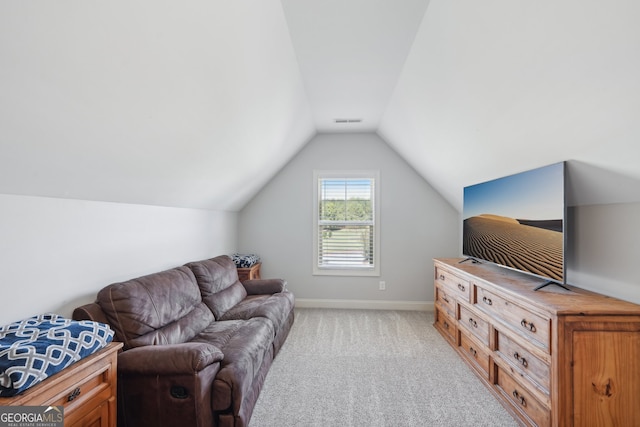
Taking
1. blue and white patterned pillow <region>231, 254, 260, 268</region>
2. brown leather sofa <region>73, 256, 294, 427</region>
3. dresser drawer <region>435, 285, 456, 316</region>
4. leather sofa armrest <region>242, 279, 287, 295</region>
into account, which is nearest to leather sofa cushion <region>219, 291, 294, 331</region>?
brown leather sofa <region>73, 256, 294, 427</region>

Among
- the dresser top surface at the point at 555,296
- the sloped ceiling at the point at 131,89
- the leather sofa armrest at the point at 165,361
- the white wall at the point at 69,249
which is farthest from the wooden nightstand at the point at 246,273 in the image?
the dresser top surface at the point at 555,296

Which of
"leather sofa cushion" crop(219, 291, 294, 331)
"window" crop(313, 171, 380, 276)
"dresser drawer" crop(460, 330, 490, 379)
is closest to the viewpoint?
"dresser drawer" crop(460, 330, 490, 379)

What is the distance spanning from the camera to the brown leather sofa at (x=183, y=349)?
163cm

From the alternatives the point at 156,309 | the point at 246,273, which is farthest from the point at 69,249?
the point at 246,273

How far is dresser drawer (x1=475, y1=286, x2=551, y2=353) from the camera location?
176 centimetres

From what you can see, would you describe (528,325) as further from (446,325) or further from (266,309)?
(266,309)

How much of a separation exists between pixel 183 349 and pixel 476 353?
239cm

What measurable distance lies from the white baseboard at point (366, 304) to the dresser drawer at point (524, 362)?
2.08 meters

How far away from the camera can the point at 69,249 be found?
6.07 feet

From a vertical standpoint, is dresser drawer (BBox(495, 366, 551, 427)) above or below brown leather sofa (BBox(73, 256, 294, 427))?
below

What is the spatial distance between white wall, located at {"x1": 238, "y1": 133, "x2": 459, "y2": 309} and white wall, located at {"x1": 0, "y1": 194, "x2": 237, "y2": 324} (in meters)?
1.78

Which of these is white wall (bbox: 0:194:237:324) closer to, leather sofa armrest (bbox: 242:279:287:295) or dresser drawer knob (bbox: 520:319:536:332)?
leather sofa armrest (bbox: 242:279:287:295)

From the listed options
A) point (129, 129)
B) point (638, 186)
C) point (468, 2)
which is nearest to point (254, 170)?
point (129, 129)

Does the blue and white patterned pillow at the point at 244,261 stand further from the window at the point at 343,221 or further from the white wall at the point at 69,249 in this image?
the white wall at the point at 69,249
